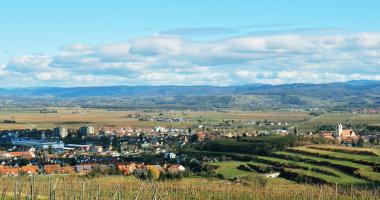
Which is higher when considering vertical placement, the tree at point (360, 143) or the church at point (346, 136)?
the church at point (346, 136)

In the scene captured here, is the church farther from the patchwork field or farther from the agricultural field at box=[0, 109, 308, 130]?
the agricultural field at box=[0, 109, 308, 130]

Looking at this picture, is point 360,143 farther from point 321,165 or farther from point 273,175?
point 273,175

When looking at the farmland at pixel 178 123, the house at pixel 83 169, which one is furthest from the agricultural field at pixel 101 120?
the house at pixel 83 169

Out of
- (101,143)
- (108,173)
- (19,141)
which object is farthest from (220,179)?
(19,141)

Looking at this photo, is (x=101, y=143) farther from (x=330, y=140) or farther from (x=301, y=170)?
(x=301, y=170)

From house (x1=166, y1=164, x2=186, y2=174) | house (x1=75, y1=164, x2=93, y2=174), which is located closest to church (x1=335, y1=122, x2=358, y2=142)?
house (x1=166, y1=164, x2=186, y2=174)

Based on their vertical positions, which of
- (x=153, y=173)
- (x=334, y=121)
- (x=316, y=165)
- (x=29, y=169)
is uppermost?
(x=334, y=121)

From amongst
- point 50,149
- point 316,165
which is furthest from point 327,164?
point 50,149

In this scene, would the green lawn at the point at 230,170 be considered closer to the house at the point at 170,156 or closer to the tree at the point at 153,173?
the tree at the point at 153,173

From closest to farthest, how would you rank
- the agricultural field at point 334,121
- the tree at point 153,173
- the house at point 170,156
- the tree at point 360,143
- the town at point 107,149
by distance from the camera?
the tree at point 153,173, the town at point 107,149, the house at point 170,156, the tree at point 360,143, the agricultural field at point 334,121

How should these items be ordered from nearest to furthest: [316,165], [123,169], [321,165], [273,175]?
[273,175] < [321,165] < [316,165] < [123,169]

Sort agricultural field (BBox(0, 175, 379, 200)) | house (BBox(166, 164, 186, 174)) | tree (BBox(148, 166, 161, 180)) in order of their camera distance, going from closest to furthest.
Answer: agricultural field (BBox(0, 175, 379, 200)) < tree (BBox(148, 166, 161, 180)) < house (BBox(166, 164, 186, 174))
